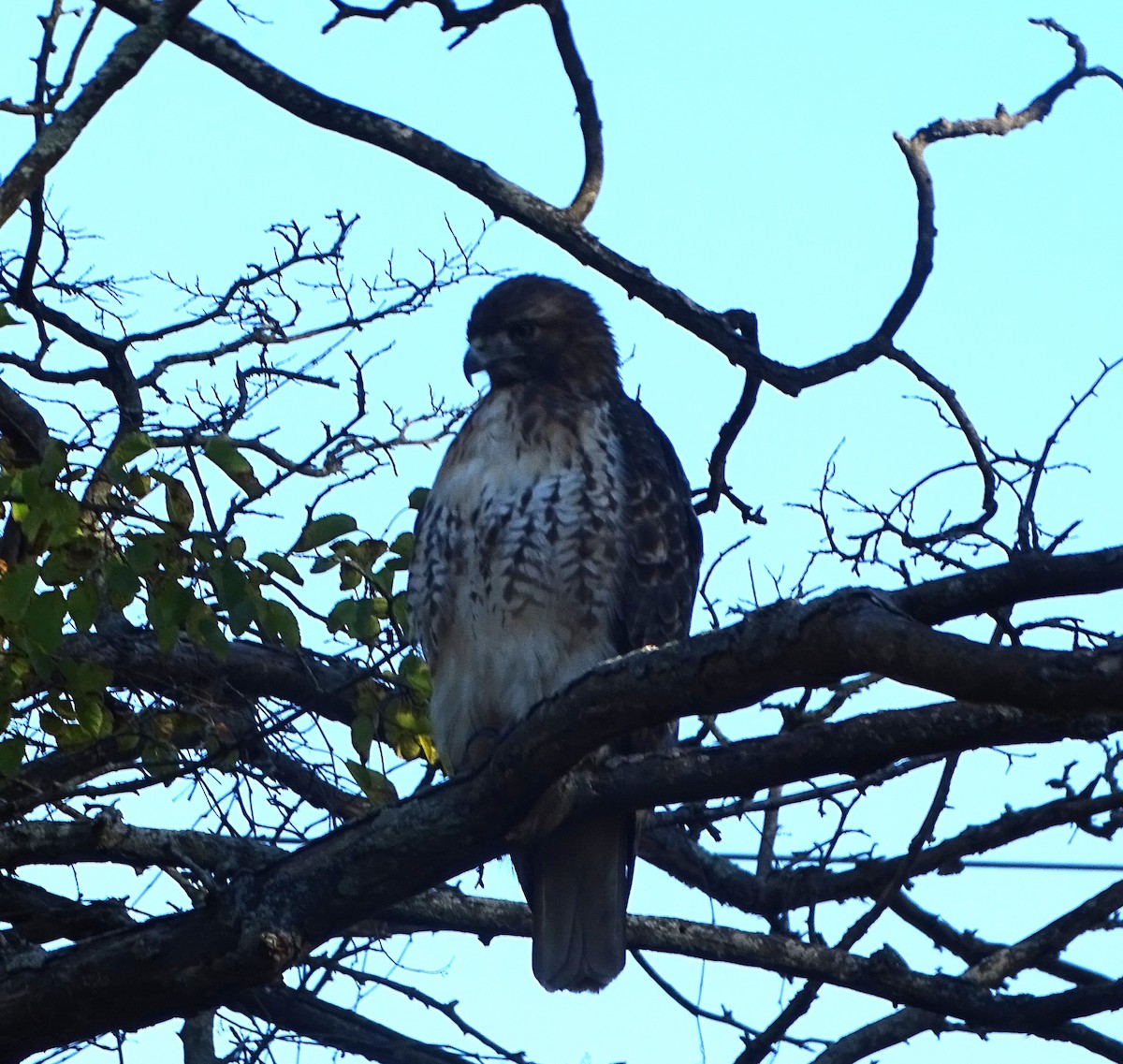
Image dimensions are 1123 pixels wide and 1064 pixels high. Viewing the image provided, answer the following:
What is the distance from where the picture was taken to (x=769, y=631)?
8.53ft

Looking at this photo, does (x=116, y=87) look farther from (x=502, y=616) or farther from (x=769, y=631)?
(x=769, y=631)

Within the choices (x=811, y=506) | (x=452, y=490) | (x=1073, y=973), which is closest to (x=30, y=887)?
(x=452, y=490)

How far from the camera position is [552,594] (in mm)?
4258

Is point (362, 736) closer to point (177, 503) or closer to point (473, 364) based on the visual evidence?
point (177, 503)

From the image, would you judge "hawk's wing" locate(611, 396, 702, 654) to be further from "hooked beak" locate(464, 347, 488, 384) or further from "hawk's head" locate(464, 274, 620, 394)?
"hooked beak" locate(464, 347, 488, 384)

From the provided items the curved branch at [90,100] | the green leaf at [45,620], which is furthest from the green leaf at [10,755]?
the curved branch at [90,100]

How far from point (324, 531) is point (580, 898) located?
1.18 meters

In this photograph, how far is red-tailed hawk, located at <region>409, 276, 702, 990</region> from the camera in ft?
14.0

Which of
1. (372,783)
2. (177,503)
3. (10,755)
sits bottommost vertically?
(10,755)

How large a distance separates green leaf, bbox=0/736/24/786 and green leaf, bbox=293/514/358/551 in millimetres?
771

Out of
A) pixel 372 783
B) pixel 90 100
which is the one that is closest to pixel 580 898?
pixel 372 783

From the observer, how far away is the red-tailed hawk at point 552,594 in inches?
→ 168

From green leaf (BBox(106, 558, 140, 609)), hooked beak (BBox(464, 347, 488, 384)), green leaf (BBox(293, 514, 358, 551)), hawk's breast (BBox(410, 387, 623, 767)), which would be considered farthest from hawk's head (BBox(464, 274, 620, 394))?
green leaf (BBox(106, 558, 140, 609))

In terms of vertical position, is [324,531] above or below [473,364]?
below
